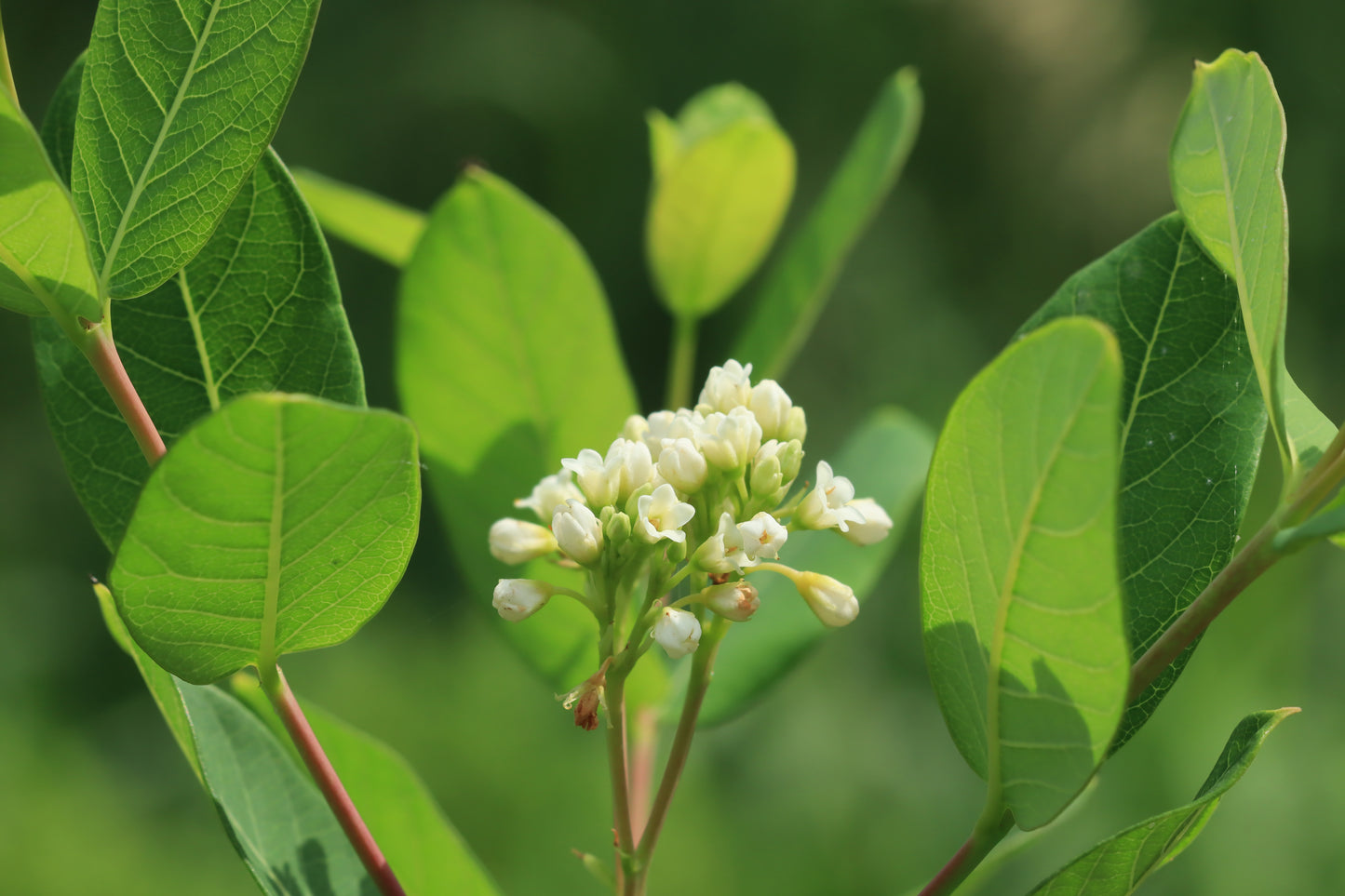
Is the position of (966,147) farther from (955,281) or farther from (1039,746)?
(1039,746)

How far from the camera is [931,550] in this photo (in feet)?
2.31

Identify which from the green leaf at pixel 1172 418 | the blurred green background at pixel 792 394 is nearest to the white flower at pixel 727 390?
the green leaf at pixel 1172 418

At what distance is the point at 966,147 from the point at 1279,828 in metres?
4.44

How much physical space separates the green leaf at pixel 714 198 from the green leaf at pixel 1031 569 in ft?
3.02

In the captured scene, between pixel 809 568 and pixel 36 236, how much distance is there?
976 millimetres

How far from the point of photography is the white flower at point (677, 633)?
774mm

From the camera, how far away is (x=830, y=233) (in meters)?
1.44

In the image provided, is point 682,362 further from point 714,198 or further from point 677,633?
point 677,633

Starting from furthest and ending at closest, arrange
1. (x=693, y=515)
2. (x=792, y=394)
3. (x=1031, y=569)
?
1. (x=792, y=394)
2. (x=693, y=515)
3. (x=1031, y=569)

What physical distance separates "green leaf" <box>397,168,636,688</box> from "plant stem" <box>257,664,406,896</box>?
0.45m

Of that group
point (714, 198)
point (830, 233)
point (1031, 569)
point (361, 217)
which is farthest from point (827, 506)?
point (361, 217)

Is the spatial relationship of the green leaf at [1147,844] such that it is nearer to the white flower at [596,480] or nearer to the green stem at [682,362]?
the white flower at [596,480]

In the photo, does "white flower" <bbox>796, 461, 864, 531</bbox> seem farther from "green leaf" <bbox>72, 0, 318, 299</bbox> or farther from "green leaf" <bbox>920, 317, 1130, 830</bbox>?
"green leaf" <bbox>72, 0, 318, 299</bbox>

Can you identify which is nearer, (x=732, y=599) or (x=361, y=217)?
(x=732, y=599)
